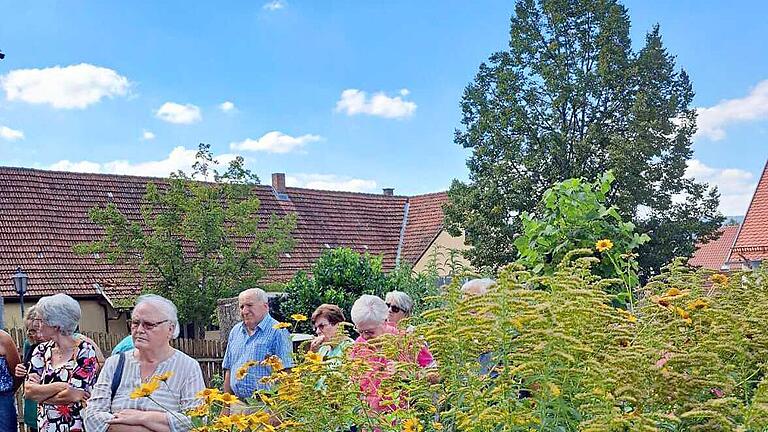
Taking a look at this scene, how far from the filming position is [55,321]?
16.4ft

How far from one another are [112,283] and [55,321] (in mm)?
16557

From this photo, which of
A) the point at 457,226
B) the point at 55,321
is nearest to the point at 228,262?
the point at 457,226

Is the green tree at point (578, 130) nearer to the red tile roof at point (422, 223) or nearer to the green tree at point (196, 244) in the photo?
the red tile roof at point (422, 223)

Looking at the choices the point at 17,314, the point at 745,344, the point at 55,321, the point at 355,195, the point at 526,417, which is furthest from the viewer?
the point at 355,195

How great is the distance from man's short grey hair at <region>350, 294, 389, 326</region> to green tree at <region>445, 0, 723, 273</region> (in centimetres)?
1899

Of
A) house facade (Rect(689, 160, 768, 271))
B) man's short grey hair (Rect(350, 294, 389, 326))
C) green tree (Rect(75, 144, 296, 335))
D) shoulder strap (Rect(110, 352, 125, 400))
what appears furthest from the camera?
house facade (Rect(689, 160, 768, 271))

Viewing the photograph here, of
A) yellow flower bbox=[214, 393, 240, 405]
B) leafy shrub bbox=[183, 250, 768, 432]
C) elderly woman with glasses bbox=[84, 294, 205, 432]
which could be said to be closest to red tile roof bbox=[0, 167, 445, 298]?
elderly woman with glasses bbox=[84, 294, 205, 432]

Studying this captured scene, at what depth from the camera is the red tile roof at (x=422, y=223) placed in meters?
29.4

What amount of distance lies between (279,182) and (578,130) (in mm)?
9518

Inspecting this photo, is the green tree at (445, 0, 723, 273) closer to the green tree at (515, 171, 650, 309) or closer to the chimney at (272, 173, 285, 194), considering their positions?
the chimney at (272, 173, 285, 194)

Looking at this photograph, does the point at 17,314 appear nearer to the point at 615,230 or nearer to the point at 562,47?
the point at 562,47

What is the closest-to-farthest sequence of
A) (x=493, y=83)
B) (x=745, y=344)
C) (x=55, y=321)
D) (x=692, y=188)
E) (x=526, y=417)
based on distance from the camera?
(x=526, y=417), (x=745, y=344), (x=55, y=321), (x=692, y=188), (x=493, y=83)

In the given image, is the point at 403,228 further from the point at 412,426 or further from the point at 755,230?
the point at 412,426

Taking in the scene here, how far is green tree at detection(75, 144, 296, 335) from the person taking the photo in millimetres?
17219
